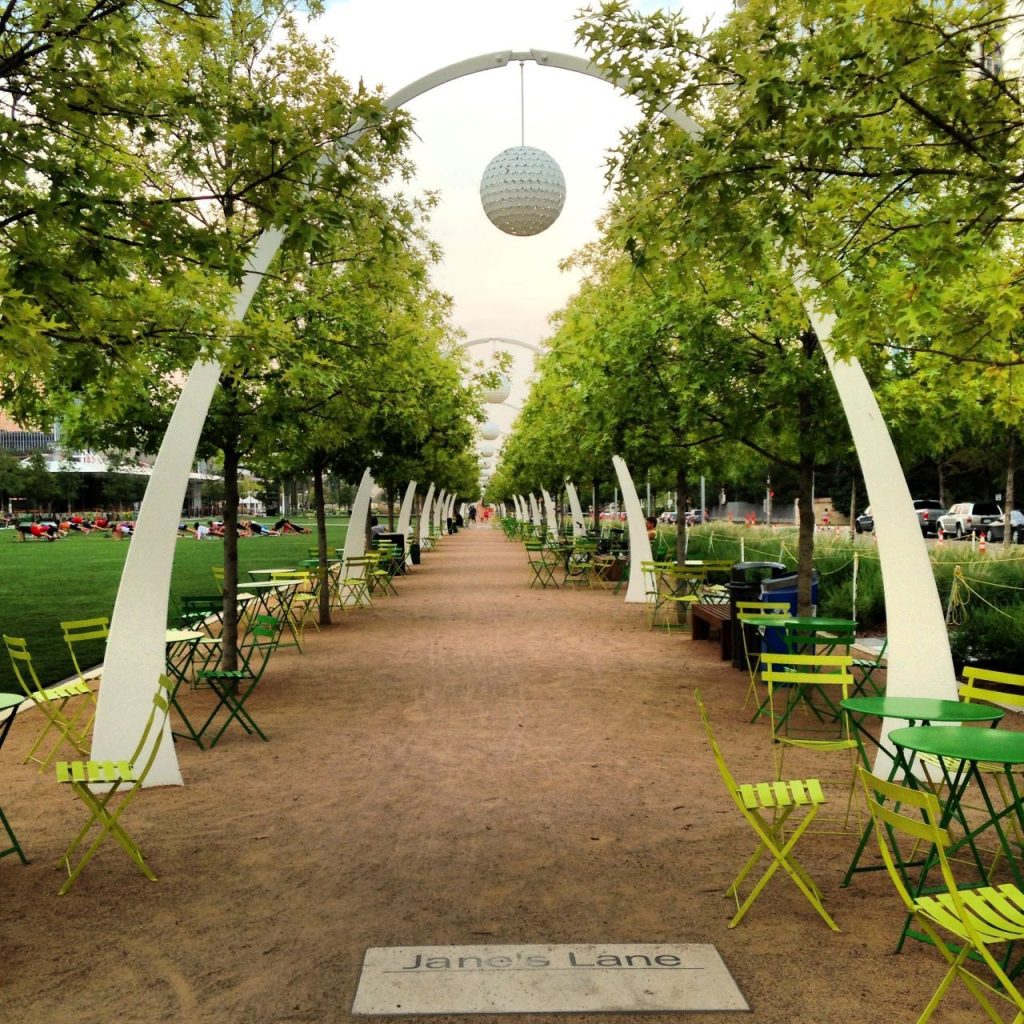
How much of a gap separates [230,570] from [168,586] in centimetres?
409

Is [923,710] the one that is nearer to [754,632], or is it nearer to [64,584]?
[754,632]

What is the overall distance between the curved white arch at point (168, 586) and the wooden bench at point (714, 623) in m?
4.94

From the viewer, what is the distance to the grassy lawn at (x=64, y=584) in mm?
13609

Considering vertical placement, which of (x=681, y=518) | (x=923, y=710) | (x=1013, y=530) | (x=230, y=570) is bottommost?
(x=923, y=710)

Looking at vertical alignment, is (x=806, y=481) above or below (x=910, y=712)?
above

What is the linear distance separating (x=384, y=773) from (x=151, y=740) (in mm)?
1706

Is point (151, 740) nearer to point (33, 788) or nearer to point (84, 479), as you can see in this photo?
point (33, 788)

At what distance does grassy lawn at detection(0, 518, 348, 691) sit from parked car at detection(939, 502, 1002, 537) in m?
28.8

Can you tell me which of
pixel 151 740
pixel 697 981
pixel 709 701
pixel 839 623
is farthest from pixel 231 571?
pixel 697 981

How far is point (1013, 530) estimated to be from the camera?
129 feet

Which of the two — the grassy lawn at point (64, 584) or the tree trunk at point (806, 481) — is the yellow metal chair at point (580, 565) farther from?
Result: the tree trunk at point (806, 481)

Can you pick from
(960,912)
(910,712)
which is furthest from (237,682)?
(960,912)

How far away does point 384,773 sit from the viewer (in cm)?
734

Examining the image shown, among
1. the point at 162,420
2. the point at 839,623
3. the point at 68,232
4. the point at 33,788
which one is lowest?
the point at 33,788
